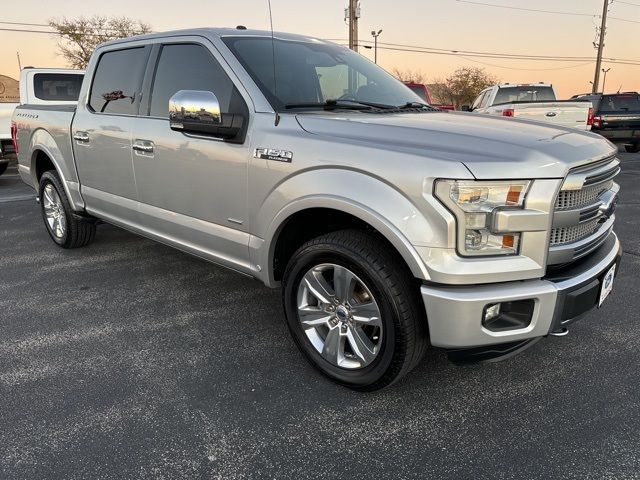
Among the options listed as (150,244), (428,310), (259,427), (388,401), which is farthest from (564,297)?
(150,244)

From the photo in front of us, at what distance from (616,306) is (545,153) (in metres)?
2.13

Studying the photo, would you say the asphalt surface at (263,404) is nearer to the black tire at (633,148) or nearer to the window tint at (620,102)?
the window tint at (620,102)

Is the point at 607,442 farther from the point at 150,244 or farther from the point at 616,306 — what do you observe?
the point at 150,244

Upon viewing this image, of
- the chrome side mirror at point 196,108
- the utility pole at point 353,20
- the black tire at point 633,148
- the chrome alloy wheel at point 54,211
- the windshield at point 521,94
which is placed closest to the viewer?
the chrome side mirror at point 196,108

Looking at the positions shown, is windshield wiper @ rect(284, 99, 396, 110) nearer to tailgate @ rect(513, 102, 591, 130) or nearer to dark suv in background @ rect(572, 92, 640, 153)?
tailgate @ rect(513, 102, 591, 130)

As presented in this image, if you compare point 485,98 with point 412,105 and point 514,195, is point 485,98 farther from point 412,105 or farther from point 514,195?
point 514,195

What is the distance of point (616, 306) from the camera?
375 cm

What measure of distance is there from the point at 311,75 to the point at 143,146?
4.22 feet

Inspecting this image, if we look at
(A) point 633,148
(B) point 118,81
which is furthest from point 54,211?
(A) point 633,148

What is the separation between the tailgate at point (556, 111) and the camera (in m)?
9.28

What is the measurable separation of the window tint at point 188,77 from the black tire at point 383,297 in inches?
42.3

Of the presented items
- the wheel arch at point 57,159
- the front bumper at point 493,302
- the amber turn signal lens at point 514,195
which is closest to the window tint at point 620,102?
the wheel arch at point 57,159

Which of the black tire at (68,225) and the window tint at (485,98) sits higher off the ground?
the window tint at (485,98)

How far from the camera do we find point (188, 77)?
11.2ft
